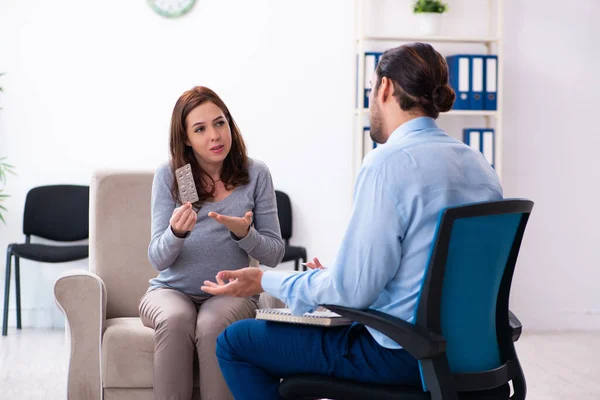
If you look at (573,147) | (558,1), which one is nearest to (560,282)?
(573,147)

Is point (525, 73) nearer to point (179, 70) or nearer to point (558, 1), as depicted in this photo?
point (558, 1)

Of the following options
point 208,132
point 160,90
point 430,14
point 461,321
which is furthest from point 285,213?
point 461,321

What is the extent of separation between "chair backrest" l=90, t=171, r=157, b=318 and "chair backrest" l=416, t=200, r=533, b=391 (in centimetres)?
143

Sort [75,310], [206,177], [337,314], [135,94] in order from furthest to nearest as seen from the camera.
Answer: [135,94] < [206,177] < [75,310] < [337,314]

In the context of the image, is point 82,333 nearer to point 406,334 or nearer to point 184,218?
point 184,218

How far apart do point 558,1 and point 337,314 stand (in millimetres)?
3893

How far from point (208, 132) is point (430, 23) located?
2571 millimetres

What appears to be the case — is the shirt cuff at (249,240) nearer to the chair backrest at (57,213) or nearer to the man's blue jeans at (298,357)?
the man's blue jeans at (298,357)

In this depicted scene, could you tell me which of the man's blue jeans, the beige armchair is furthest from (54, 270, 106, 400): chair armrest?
the man's blue jeans

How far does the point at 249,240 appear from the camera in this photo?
2.31m

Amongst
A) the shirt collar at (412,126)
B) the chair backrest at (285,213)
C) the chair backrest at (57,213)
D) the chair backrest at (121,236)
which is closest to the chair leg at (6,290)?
the chair backrest at (57,213)

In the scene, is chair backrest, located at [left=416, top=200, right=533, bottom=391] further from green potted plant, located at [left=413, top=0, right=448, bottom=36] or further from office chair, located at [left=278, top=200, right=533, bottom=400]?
green potted plant, located at [left=413, top=0, right=448, bottom=36]

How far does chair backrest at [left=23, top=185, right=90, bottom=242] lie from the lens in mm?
4566

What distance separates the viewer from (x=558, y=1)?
484cm
